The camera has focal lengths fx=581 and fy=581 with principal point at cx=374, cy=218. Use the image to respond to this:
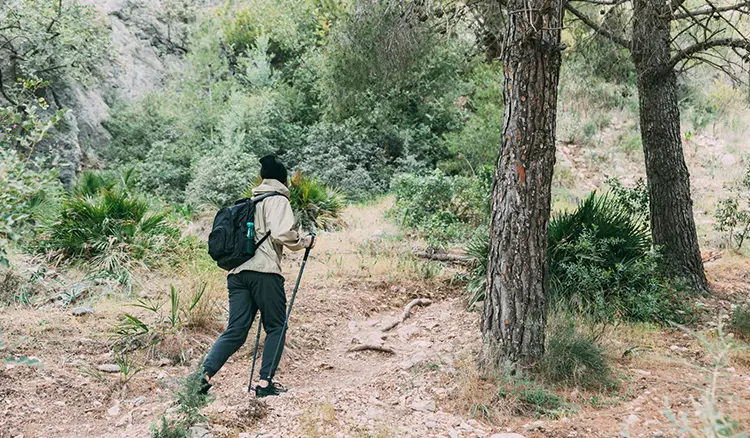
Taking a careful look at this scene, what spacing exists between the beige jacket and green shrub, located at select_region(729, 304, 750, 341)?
463 cm

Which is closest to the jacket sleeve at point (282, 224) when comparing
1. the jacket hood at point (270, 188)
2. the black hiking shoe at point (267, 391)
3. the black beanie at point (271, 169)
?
the jacket hood at point (270, 188)

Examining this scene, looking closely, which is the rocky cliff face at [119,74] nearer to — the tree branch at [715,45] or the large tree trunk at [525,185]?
the large tree trunk at [525,185]

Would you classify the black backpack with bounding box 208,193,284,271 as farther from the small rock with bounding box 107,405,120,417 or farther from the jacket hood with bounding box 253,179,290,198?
the small rock with bounding box 107,405,120,417

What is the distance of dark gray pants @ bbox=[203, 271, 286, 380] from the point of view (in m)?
4.45

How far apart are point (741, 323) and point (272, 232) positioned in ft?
16.1

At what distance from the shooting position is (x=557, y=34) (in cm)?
462

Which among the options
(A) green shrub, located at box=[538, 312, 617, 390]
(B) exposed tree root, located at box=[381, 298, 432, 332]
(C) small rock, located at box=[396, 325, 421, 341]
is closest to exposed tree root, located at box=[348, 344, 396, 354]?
(C) small rock, located at box=[396, 325, 421, 341]

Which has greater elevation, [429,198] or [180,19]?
[180,19]

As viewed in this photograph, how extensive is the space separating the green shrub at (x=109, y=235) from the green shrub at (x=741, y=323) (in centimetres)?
695

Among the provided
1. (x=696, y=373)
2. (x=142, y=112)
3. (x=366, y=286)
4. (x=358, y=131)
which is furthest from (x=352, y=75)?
(x=696, y=373)

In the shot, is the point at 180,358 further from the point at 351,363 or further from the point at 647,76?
the point at 647,76

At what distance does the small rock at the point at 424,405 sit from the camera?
4.27 m

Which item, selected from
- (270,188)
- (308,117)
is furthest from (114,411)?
(308,117)

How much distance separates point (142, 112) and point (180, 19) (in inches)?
303
